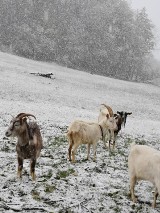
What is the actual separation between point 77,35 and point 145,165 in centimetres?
5710

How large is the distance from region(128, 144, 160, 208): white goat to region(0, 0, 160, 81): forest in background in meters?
54.1

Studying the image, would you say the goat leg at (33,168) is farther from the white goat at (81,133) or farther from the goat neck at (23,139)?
the white goat at (81,133)

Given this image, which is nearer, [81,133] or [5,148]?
[81,133]

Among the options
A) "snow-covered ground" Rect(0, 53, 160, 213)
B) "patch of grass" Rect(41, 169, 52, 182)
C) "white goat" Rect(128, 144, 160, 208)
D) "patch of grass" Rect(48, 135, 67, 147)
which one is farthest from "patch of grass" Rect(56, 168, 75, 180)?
"patch of grass" Rect(48, 135, 67, 147)

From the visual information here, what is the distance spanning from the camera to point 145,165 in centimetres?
840

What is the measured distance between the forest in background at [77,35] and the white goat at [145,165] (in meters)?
54.1

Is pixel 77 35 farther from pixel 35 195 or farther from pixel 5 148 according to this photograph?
pixel 35 195

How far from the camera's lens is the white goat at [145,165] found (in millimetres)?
8195

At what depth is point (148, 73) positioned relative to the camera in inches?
2776

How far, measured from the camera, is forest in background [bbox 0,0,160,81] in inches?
2466

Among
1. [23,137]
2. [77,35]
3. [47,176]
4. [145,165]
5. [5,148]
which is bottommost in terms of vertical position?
[47,176]

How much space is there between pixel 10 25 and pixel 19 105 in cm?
4278

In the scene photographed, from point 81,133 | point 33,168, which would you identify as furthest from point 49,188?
point 81,133

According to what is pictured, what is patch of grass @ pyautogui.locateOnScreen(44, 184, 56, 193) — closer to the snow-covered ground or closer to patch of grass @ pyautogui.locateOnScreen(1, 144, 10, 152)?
the snow-covered ground
